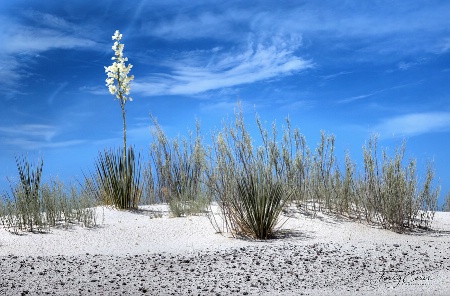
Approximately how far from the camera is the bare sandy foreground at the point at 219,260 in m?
5.12

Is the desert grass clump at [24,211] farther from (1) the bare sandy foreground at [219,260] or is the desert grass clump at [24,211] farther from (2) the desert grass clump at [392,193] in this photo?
(2) the desert grass clump at [392,193]

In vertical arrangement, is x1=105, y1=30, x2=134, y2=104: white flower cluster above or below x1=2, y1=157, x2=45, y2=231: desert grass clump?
above

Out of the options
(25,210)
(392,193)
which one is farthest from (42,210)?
(392,193)

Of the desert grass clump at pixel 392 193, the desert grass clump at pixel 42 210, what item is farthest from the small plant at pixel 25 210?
the desert grass clump at pixel 392 193

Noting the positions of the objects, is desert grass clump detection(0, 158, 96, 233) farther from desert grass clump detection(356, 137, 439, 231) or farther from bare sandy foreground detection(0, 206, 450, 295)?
desert grass clump detection(356, 137, 439, 231)

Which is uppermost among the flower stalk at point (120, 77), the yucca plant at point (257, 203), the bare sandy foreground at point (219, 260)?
the flower stalk at point (120, 77)

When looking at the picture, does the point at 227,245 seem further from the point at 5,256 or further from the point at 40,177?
the point at 40,177

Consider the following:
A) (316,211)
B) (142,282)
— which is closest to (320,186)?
(316,211)

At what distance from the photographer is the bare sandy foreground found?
5117 millimetres

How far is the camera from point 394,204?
823 cm

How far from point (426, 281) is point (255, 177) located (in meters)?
2.63

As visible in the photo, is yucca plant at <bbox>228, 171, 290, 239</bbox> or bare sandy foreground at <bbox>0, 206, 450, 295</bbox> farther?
yucca plant at <bbox>228, 171, 290, 239</bbox>

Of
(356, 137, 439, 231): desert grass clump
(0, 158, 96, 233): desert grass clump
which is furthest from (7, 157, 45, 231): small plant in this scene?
(356, 137, 439, 231): desert grass clump

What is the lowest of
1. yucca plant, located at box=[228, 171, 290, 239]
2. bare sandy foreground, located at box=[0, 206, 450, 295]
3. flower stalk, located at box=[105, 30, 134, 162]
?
bare sandy foreground, located at box=[0, 206, 450, 295]
